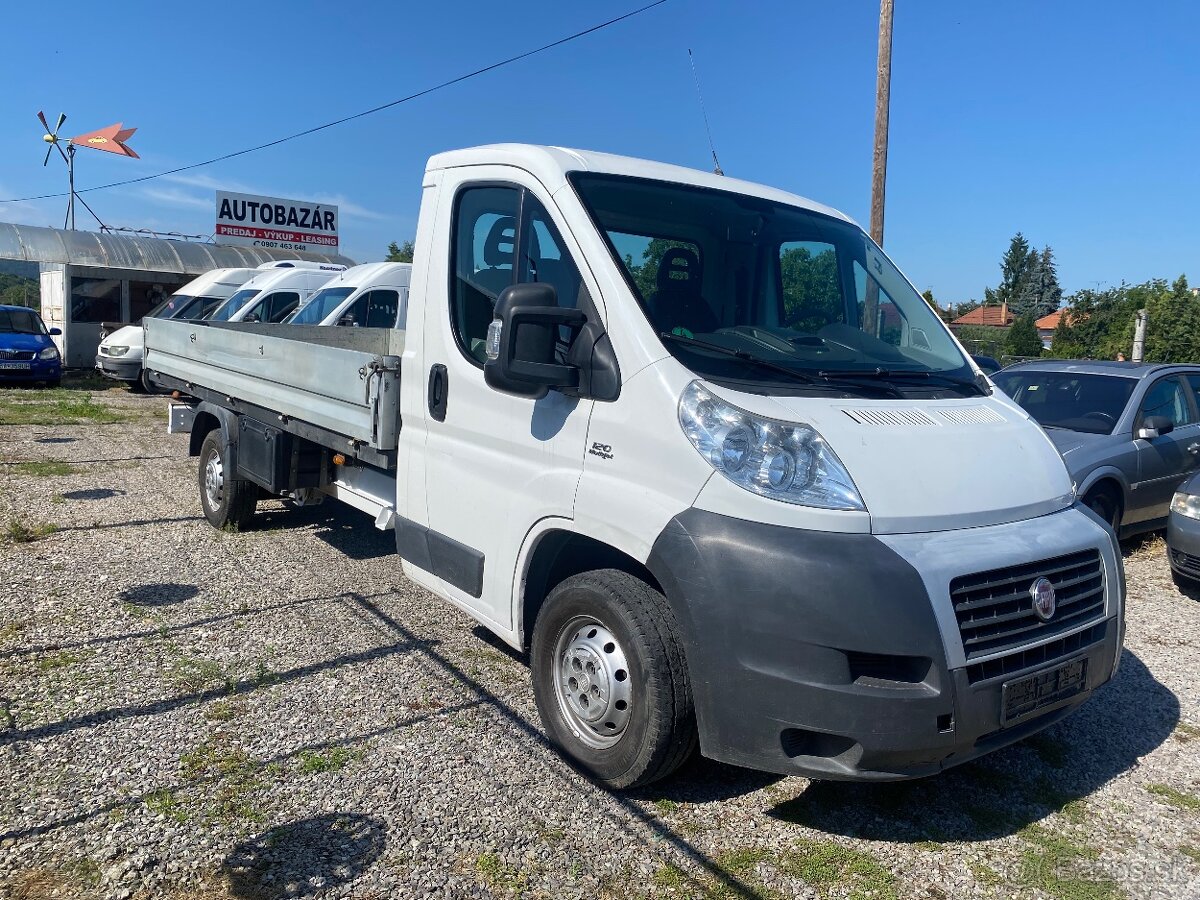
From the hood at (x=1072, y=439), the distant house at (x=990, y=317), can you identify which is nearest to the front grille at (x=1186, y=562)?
the hood at (x=1072, y=439)

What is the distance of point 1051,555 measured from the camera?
3.26m

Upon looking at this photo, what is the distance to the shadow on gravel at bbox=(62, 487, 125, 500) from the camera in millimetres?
8844

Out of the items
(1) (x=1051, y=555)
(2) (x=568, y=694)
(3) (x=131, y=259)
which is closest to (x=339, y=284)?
(2) (x=568, y=694)

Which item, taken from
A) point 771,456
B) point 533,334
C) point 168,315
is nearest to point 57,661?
point 533,334

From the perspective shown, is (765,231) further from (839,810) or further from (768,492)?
(839,810)

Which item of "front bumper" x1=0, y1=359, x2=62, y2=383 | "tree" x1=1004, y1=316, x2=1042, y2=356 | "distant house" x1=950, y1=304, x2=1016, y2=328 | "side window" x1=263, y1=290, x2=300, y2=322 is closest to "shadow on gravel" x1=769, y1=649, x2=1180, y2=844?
"side window" x1=263, y1=290, x2=300, y2=322

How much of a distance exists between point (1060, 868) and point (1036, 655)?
32.2 inches

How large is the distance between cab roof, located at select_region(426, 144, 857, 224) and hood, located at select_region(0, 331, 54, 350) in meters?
18.5

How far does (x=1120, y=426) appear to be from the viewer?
25.5 feet

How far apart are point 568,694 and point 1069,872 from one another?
1.92 metres

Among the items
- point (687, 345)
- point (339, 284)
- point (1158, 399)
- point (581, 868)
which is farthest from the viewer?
point (339, 284)

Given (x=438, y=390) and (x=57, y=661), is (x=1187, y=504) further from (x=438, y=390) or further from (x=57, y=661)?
(x=57, y=661)

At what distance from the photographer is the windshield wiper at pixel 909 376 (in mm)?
3639

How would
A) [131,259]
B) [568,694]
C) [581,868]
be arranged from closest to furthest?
[581,868] < [568,694] < [131,259]
